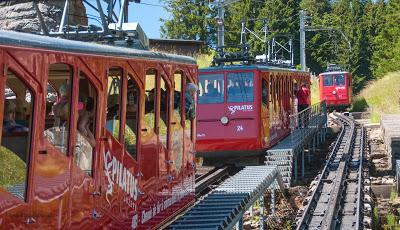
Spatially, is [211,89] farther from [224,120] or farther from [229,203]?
[229,203]

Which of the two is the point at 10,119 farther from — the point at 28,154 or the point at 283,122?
the point at 283,122

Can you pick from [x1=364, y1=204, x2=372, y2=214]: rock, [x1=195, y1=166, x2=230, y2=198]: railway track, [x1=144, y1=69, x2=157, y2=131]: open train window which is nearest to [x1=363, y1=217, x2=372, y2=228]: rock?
[x1=364, y1=204, x2=372, y2=214]: rock

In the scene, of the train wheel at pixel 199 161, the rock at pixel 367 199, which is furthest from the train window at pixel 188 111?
the train wheel at pixel 199 161

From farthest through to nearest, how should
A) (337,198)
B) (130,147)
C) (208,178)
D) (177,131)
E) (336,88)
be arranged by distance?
(336,88) → (208,178) → (337,198) → (177,131) → (130,147)

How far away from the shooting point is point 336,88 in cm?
4381

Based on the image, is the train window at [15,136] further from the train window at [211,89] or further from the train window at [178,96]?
the train window at [211,89]

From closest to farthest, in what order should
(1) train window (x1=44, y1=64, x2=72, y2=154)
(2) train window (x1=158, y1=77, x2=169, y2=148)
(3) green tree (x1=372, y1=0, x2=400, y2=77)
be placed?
(1) train window (x1=44, y1=64, x2=72, y2=154) → (2) train window (x1=158, y1=77, x2=169, y2=148) → (3) green tree (x1=372, y1=0, x2=400, y2=77)

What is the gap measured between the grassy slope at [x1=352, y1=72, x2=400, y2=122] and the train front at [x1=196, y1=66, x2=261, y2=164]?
25.5m

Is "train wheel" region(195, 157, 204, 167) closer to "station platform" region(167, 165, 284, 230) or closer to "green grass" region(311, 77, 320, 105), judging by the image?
"station platform" region(167, 165, 284, 230)

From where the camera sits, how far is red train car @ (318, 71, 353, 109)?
144ft

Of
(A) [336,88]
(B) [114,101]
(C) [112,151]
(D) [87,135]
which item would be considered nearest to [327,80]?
(A) [336,88]

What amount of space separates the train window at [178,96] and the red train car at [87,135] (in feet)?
0.04

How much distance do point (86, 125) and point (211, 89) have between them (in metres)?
10.9

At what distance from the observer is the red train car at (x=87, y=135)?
425 centimetres
